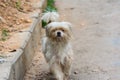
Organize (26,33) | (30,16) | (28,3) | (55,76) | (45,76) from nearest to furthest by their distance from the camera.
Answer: (55,76) < (45,76) < (26,33) < (30,16) < (28,3)

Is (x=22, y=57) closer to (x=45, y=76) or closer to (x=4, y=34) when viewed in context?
(x=45, y=76)

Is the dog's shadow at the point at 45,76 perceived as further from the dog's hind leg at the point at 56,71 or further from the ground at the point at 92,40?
the dog's hind leg at the point at 56,71

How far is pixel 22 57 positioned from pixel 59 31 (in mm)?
872

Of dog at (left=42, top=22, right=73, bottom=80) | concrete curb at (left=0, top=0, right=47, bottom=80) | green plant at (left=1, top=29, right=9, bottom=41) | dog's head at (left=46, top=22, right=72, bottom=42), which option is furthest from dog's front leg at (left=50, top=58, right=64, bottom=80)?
green plant at (left=1, top=29, right=9, bottom=41)

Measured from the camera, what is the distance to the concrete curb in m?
6.43

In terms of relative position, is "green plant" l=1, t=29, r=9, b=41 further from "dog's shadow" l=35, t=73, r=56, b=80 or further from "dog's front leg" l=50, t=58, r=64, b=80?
"dog's front leg" l=50, t=58, r=64, b=80

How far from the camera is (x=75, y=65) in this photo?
8008 mm

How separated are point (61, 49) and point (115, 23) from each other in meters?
3.56

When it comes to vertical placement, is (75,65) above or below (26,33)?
below

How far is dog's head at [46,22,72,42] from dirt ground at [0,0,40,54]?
75cm

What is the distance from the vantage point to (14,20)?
8859 millimetres

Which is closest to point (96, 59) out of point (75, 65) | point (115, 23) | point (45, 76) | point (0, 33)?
point (75, 65)

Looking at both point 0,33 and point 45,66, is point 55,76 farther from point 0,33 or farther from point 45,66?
point 0,33

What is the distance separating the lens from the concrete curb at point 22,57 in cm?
643
